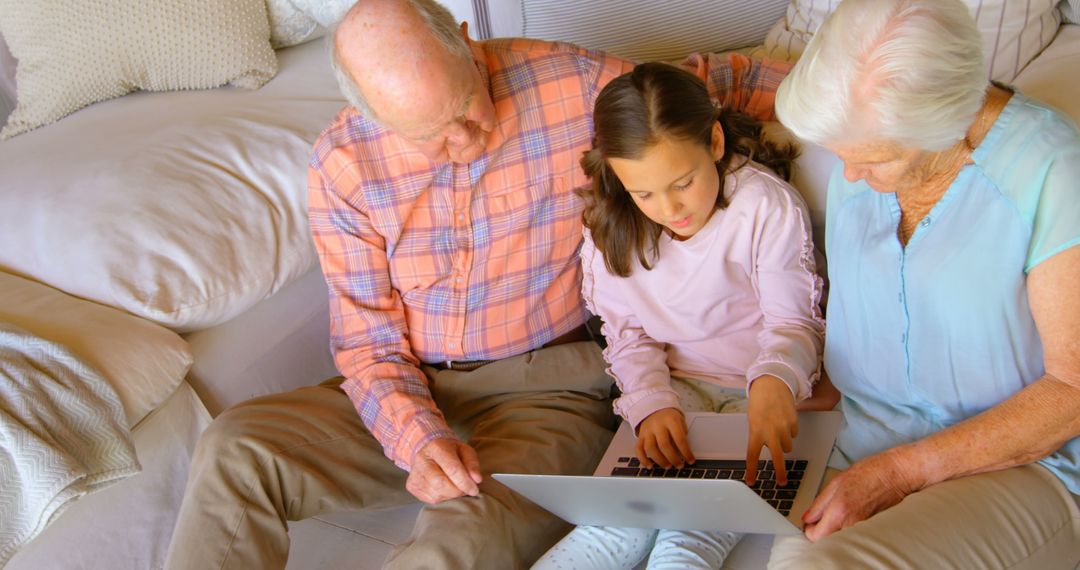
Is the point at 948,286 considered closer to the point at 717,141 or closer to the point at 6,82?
the point at 717,141

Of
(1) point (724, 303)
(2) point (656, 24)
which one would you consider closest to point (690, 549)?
(1) point (724, 303)

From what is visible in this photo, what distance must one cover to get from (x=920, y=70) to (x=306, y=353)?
1.34m

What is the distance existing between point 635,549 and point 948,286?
2.05 feet

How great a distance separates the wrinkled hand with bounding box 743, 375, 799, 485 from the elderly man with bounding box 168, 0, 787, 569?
38 centimetres

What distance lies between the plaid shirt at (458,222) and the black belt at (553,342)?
42mm

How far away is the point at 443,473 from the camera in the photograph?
151cm

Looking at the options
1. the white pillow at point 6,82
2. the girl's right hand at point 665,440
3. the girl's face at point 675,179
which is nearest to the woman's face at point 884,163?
the girl's face at point 675,179

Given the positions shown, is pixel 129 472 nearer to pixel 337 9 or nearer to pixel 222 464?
pixel 222 464

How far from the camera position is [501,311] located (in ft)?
5.67

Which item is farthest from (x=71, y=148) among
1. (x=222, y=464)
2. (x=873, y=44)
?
(x=873, y=44)

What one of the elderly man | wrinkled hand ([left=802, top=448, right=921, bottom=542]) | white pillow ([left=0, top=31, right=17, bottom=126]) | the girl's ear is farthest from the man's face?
white pillow ([left=0, top=31, right=17, bottom=126])

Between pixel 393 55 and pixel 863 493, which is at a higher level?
pixel 393 55

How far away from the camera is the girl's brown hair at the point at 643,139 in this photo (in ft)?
4.50

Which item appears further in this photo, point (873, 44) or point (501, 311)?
point (501, 311)
